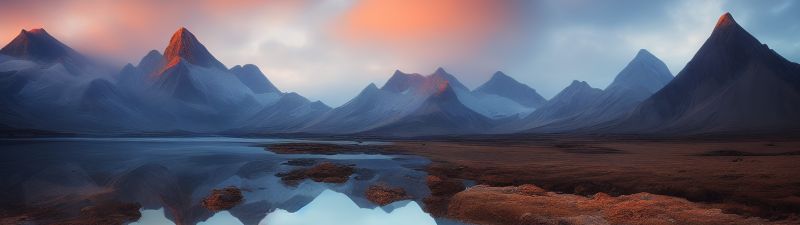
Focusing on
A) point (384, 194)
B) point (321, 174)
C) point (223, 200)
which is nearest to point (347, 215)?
point (384, 194)

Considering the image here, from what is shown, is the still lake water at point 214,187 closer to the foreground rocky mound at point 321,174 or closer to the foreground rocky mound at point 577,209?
the foreground rocky mound at point 321,174

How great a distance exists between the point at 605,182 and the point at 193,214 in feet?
102

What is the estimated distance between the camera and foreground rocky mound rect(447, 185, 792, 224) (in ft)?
82.3

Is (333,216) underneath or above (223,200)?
underneath

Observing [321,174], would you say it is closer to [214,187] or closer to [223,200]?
[214,187]

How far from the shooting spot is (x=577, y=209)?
2856 centimetres

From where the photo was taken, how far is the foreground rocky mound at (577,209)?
25094mm

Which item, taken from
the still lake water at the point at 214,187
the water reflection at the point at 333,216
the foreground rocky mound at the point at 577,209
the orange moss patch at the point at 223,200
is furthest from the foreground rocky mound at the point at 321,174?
the foreground rocky mound at the point at 577,209

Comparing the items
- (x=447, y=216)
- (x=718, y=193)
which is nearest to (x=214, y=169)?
(x=447, y=216)

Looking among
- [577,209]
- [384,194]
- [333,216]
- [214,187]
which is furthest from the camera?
[214,187]

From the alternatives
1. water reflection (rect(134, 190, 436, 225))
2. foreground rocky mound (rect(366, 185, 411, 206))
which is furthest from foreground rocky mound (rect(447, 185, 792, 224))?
foreground rocky mound (rect(366, 185, 411, 206))

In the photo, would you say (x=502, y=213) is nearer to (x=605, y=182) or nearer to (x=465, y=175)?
(x=605, y=182)

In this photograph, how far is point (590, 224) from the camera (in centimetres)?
2483

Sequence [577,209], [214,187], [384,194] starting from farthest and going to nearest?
[214,187], [384,194], [577,209]
